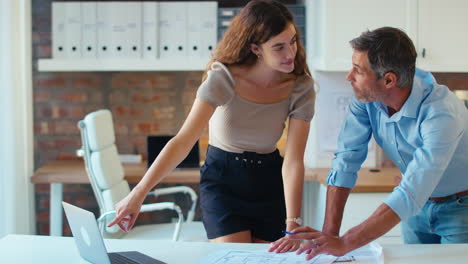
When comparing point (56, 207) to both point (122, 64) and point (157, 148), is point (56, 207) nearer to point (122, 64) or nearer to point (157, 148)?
point (157, 148)

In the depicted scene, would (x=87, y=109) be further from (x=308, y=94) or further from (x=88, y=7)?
(x=308, y=94)

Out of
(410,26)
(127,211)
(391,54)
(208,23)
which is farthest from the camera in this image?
(208,23)

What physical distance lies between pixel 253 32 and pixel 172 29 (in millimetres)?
1577

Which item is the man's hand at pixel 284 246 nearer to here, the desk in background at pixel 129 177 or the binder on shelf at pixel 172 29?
the desk in background at pixel 129 177

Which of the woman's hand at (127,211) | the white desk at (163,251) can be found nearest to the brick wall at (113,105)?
the white desk at (163,251)

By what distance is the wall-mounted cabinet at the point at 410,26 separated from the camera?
365 cm

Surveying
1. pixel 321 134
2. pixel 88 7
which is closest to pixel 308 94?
pixel 321 134

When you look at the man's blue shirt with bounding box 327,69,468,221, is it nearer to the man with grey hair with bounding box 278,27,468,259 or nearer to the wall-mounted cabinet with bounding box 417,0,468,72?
the man with grey hair with bounding box 278,27,468,259

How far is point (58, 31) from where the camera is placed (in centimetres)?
385

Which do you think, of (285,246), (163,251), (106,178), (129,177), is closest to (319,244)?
(285,246)

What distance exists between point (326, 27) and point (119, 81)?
1399 millimetres

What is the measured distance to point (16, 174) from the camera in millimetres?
3662

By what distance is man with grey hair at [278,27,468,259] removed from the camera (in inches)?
76.4

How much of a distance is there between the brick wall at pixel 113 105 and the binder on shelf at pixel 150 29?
1.29 ft
